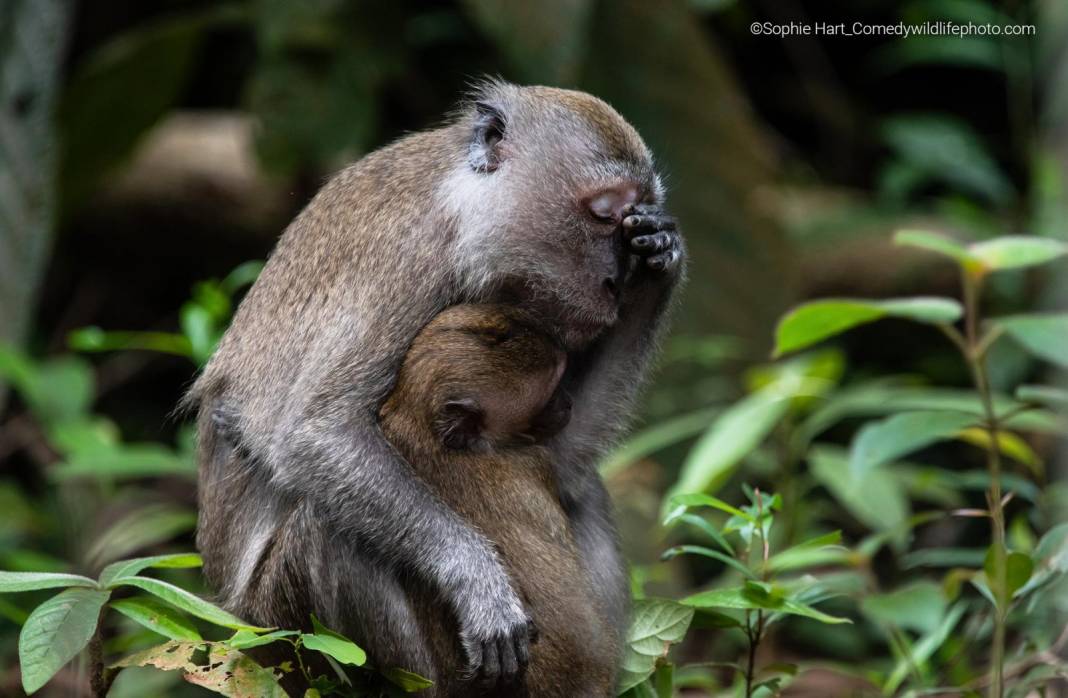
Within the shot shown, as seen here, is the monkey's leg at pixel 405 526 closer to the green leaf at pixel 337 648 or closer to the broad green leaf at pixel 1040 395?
the green leaf at pixel 337 648

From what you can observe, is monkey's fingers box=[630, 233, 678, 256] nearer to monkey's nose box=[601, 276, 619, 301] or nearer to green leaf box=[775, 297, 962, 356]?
monkey's nose box=[601, 276, 619, 301]

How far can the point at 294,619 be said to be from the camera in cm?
361

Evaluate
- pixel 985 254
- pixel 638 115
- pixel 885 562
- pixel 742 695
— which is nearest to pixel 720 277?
pixel 638 115

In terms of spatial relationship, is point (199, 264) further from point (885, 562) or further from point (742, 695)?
point (742, 695)

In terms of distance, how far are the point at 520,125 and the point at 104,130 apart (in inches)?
201

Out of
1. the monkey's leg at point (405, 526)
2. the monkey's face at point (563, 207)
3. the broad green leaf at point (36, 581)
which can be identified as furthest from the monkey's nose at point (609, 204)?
the broad green leaf at point (36, 581)

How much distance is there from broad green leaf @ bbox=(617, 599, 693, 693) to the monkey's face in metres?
0.82

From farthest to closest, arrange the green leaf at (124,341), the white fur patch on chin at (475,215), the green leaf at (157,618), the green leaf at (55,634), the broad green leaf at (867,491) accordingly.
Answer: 1. the broad green leaf at (867,491)
2. the green leaf at (124,341)
3. the white fur patch on chin at (475,215)
4. the green leaf at (157,618)
5. the green leaf at (55,634)

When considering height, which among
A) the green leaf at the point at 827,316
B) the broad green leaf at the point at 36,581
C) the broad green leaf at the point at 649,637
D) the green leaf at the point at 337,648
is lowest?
the broad green leaf at the point at 649,637

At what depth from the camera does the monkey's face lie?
3.93 meters

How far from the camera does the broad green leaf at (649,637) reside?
11.8 feet

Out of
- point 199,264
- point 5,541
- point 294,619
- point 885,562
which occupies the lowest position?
point 885,562

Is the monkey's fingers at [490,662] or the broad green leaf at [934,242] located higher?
the broad green leaf at [934,242]

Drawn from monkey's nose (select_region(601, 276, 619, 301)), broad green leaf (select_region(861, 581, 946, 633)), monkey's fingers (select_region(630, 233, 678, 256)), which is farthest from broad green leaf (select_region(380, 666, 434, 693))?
broad green leaf (select_region(861, 581, 946, 633))
